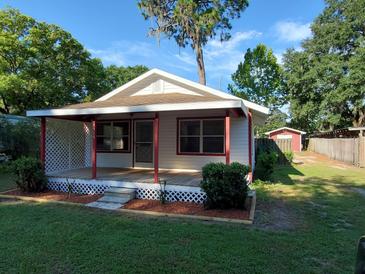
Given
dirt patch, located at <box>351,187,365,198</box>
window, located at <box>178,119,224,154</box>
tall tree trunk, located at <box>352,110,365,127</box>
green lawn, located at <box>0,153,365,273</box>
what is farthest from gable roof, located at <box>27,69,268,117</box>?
tall tree trunk, located at <box>352,110,365,127</box>

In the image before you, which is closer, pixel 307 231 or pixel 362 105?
pixel 307 231

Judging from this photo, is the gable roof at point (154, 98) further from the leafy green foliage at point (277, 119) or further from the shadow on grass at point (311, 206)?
the leafy green foliage at point (277, 119)

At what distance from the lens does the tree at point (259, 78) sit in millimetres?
38250

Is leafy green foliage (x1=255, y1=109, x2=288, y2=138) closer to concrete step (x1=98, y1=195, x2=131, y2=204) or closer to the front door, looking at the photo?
the front door

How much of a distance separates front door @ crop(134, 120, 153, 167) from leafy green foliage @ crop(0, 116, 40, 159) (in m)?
6.53

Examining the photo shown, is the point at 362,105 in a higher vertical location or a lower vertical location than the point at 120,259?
higher

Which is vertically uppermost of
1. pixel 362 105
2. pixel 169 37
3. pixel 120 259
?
pixel 169 37

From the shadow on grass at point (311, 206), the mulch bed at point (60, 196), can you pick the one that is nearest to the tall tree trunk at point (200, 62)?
the shadow on grass at point (311, 206)

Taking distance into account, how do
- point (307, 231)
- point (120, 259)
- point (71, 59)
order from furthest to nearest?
point (71, 59)
point (307, 231)
point (120, 259)

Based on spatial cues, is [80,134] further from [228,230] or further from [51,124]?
[228,230]

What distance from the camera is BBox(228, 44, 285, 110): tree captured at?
38.2 m

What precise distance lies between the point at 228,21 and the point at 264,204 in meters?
16.3

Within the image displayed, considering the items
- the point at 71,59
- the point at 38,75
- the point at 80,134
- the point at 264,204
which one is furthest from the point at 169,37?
the point at 264,204

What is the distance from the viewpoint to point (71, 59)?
1850cm
